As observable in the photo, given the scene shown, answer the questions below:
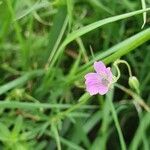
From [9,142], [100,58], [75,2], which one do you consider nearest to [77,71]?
[100,58]

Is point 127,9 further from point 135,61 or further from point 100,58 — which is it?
point 100,58

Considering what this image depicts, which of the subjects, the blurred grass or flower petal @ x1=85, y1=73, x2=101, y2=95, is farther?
the blurred grass

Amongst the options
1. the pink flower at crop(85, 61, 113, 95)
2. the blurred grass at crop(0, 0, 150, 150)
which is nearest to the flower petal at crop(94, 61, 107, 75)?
the pink flower at crop(85, 61, 113, 95)

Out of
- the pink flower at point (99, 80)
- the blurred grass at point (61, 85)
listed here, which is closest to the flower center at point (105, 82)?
the pink flower at point (99, 80)

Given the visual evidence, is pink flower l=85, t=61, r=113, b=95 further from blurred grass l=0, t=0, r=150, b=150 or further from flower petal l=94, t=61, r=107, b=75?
blurred grass l=0, t=0, r=150, b=150

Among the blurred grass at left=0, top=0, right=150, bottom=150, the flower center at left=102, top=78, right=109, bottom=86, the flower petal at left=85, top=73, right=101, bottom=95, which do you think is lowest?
the flower center at left=102, top=78, right=109, bottom=86

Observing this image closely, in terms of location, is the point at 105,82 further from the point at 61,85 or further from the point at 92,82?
Answer: the point at 61,85

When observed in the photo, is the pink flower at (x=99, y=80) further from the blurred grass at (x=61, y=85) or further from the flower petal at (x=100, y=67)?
the blurred grass at (x=61, y=85)
